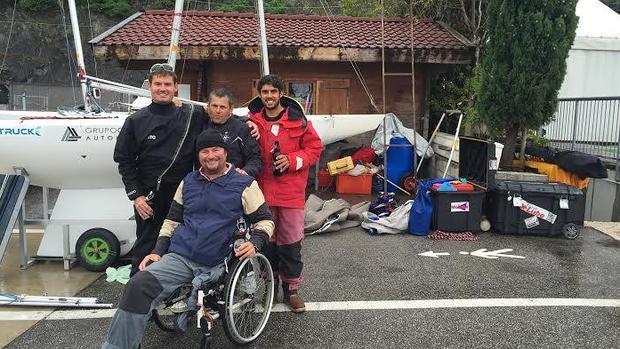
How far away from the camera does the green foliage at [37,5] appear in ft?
138

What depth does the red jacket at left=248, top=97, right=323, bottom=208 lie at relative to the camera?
3775mm

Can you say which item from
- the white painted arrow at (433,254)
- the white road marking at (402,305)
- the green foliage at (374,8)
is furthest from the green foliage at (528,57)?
Result: the green foliage at (374,8)

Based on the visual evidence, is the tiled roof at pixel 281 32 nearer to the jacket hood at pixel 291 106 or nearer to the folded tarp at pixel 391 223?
the folded tarp at pixel 391 223

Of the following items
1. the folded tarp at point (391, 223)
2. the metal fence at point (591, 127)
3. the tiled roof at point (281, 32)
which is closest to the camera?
the folded tarp at point (391, 223)

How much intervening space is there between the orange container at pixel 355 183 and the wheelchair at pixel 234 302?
5550 millimetres

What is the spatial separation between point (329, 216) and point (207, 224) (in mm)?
3502

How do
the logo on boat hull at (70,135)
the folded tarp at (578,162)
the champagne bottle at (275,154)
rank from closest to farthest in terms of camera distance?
1. the champagne bottle at (275,154)
2. the logo on boat hull at (70,135)
3. the folded tarp at (578,162)

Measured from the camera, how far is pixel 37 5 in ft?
139

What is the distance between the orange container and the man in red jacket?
5173 millimetres

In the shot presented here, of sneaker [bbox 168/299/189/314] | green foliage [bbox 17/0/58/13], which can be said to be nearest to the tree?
sneaker [bbox 168/299/189/314]

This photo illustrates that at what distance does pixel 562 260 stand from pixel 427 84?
6173 millimetres

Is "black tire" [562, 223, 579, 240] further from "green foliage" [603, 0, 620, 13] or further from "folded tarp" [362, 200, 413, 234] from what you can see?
"green foliage" [603, 0, 620, 13]

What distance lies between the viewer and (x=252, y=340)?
326cm

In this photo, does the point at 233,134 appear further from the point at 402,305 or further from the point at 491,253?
the point at 491,253
